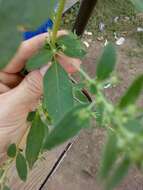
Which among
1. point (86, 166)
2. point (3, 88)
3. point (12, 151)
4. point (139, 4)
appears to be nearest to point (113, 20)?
point (86, 166)

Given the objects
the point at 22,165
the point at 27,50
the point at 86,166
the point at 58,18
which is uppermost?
the point at 58,18

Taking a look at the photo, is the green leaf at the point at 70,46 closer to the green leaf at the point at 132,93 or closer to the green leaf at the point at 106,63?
the green leaf at the point at 106,63

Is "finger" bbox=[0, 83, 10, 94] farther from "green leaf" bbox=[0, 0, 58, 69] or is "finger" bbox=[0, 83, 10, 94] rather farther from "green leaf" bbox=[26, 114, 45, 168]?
"green leaf" bbox=[0, 0, 58, 69]

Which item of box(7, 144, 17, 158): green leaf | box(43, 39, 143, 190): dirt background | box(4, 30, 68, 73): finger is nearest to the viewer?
box(4, 30, 68, 73): finger

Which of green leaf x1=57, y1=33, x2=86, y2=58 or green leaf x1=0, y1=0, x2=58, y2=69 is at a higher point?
green leaf x1=0, y1=0, x2=58, y2=69

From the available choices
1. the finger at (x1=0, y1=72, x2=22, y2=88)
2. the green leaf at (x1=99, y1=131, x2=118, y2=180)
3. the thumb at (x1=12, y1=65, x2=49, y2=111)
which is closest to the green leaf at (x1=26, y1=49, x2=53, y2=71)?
the thumb at (x1=12, y1=65, x2=49, y2=111)

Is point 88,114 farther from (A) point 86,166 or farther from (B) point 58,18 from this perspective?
(A) point 86,166
